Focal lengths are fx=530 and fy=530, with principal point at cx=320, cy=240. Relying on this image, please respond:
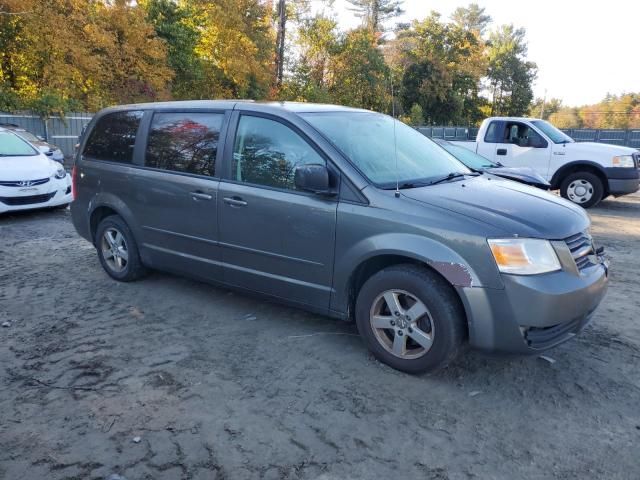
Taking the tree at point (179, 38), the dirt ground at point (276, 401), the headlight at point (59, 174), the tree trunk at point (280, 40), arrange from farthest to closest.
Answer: the tree trunk at point (280, 40) → the tree at point (179, 38) → the headlight at point (59, 174) → the dirt ground at point (276, 401)

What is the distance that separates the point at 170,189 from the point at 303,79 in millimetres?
31479

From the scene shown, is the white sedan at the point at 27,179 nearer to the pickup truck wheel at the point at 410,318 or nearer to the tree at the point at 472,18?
the pickup truck wheel at the point at 410,318

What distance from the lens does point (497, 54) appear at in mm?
53938

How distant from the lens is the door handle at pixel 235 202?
4211mm

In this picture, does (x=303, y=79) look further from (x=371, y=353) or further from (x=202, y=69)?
(x=371, y=353)

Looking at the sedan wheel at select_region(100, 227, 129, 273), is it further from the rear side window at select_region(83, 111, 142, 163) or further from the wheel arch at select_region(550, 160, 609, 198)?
the wheel arch at select_region(550, 160, 609, 198)

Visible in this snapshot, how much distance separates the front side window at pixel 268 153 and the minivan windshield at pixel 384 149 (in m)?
0.20

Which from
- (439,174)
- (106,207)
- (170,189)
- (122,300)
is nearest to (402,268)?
(439,174)

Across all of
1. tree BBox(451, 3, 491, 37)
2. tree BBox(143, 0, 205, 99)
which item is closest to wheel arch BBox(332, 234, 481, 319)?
tree BBox(143, 0, 205, 99)

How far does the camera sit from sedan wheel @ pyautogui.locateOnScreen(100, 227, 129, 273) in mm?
5371

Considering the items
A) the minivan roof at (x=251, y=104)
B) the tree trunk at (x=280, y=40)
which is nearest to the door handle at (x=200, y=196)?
the minivan roof at (x=251, y=104)

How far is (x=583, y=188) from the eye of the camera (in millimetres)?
10727

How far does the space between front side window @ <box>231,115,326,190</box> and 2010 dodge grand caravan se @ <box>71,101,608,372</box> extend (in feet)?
0.04

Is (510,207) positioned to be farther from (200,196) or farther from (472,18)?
(472,18)
